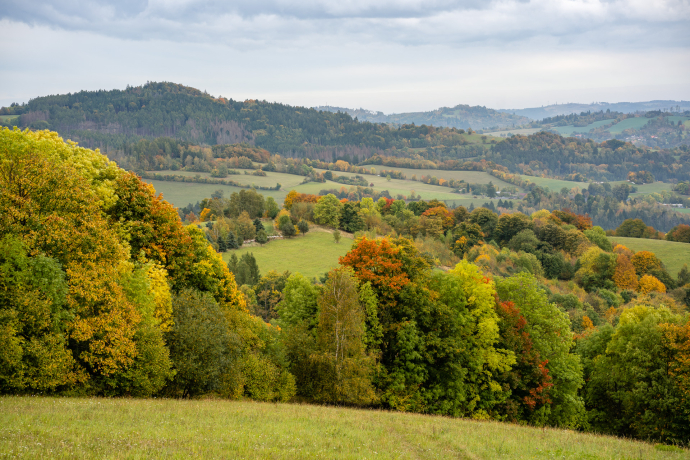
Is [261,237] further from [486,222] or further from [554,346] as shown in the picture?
[554,346]

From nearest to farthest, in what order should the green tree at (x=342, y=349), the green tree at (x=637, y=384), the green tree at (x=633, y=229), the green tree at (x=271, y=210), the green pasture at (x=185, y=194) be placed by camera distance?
the green tree at (x=342, y=349), the green tree at (x=637, y=384), the green tree at (x=271, y=210), the green tree at (x=633, y=229), the green pasture at (x=185, y=194)

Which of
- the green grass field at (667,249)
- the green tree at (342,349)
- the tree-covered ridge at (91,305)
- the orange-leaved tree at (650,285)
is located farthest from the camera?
the green grass field at (667,249)

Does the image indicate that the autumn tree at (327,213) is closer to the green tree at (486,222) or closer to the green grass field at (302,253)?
the green grass field at (302,253)

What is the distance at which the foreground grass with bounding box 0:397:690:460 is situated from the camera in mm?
14312

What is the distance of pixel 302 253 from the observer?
356 ft

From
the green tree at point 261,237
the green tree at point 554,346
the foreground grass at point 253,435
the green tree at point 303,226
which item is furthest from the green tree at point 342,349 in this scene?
the green tree at point 303,226

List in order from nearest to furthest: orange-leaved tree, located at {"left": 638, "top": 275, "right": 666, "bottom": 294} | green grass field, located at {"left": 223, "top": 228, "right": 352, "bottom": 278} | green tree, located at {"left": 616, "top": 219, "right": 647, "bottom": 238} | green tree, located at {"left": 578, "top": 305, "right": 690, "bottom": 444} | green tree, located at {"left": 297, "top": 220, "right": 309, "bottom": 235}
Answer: green tree, located at {"left": 578, "top": 305, "right": 690, "bottom": 444} < green grass field, located at {"left": 223, "top": 228, "right": 352, "bottom": 278} < orange-leaved tree, located at {"left": 638, "top": 275, "right": 666, "bottom": 294} < green tree, located at {"left": 297, "top": 220, "right": 309, "bottom": 235} < green tree, located at {"left": 616, "top": 219, "right": 647, "bottom": 238}

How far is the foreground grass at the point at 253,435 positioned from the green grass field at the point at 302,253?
66.9 m

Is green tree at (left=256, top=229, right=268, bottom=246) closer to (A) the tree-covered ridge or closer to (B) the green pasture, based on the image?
(B) the green pasture

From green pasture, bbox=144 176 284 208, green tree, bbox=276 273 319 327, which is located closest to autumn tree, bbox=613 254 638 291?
green tree, bbox=276 273 319 327

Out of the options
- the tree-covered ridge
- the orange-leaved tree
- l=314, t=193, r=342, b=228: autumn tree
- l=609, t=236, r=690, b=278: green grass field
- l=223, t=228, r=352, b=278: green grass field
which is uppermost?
the tree-covered ridge

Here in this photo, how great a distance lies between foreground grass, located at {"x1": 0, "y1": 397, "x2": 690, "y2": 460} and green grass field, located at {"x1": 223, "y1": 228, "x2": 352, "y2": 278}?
66863mm

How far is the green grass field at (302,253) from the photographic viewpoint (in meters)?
96.9

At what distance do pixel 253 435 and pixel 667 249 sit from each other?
149 m
